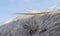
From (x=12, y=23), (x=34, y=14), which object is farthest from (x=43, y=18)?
(x=12, y=23)

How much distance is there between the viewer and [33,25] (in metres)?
1.08

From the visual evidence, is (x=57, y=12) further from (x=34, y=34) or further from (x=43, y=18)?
(x=34, y=34)

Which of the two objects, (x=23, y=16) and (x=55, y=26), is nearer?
(x=55, y=26)

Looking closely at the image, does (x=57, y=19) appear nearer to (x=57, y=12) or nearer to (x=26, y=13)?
(x=57, y=12)

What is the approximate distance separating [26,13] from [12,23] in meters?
0.11

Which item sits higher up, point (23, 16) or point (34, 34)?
point (23, 16)

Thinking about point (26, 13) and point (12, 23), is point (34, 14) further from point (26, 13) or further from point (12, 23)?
point (12, 23)

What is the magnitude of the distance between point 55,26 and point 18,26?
0.80 ft

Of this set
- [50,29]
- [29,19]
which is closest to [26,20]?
[29,19]

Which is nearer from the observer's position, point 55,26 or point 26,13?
point 55,26

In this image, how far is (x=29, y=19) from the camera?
1.11 meters

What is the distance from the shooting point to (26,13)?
1141 millimetres

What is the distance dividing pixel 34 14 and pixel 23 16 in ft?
0.26

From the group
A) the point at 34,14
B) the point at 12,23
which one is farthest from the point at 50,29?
the point at 12,23
